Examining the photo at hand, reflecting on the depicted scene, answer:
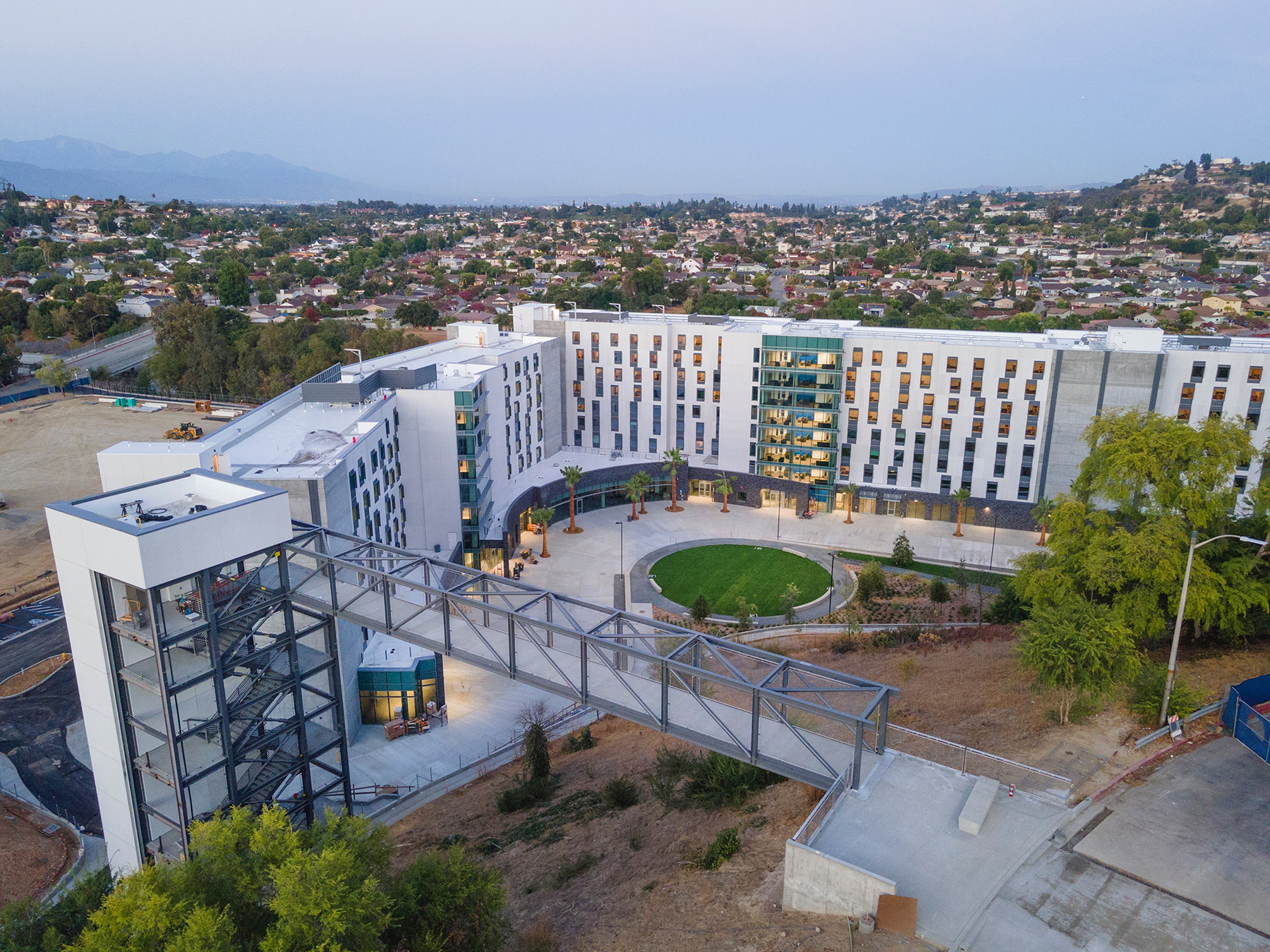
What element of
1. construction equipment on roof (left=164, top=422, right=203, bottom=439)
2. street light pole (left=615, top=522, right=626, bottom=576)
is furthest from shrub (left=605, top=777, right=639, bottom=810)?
construction equipment on roof (left=164, top=422, right=203, bottom=439)

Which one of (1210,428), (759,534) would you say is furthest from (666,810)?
(759,534)

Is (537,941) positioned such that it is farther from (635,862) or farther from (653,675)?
(653,675)

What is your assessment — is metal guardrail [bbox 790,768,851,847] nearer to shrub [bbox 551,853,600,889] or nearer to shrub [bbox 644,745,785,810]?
shrub [bbox 644,745,785,810]

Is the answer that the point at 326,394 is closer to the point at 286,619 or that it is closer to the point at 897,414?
the point at 286,619

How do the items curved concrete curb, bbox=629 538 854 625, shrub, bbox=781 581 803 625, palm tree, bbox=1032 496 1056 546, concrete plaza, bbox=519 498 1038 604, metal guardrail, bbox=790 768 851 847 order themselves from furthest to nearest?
concrete plaza, bbox=519 498 1038 604
curved concrete curb, bbox=629 538 854 625
shrub, bbox=781 581 803 625
palm tree, bbox=1032 496 1056 546
metal guardrail, bbox=790 768 851 847

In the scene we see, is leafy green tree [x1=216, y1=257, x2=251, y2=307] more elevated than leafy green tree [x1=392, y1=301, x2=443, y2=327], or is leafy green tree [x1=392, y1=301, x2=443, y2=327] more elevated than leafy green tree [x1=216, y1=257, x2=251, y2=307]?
leafy green tree [x1=216, y1=257, x2=251, y2=307]

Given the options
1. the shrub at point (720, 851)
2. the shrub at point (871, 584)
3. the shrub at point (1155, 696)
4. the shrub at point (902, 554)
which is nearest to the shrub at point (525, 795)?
the shrub at point (720, 851)

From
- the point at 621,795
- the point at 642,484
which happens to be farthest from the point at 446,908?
the point at 642,484
